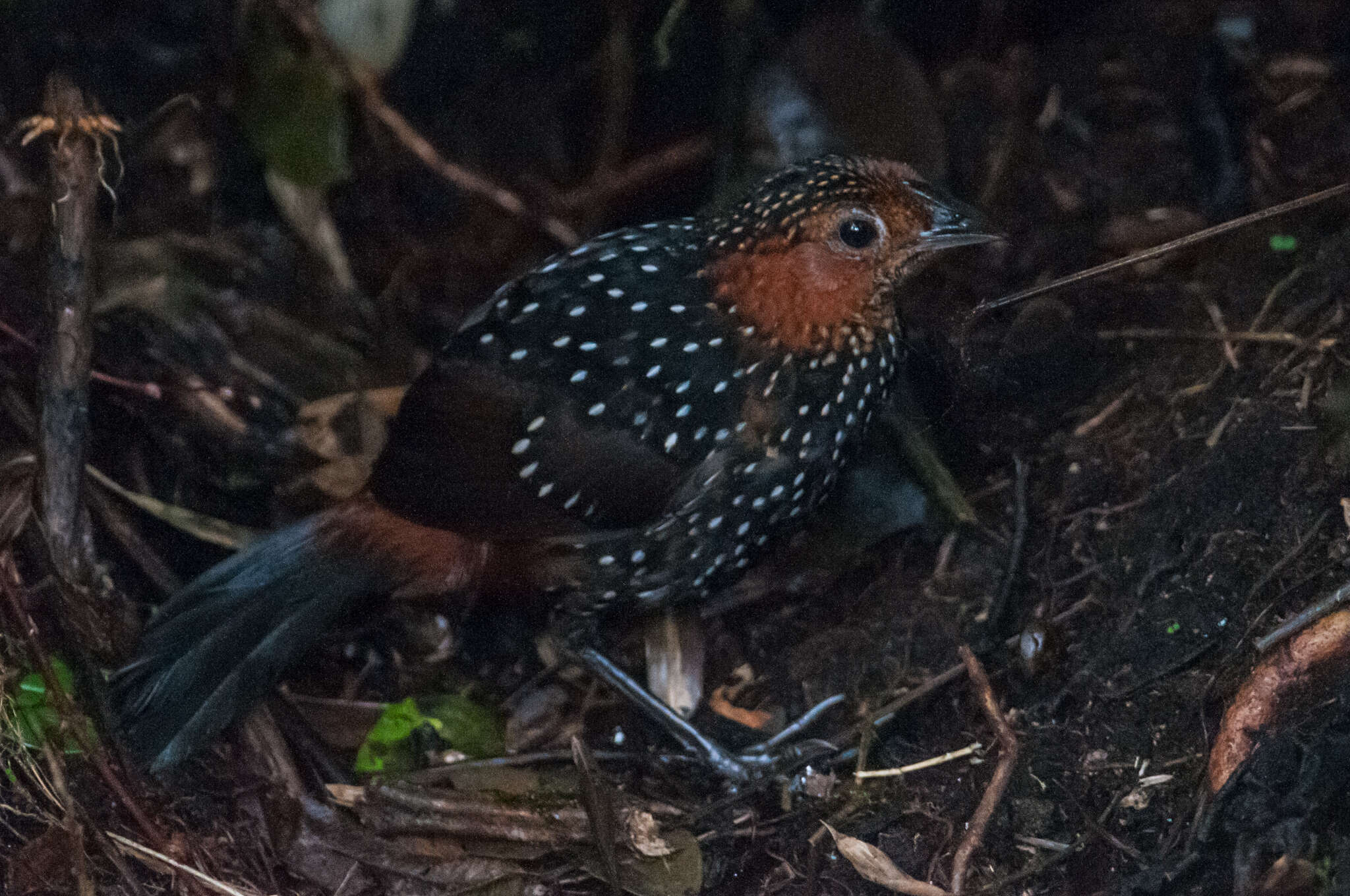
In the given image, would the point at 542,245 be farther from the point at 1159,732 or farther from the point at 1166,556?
the point at 1159,732

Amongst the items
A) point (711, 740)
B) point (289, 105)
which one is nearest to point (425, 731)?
point (711, 740)

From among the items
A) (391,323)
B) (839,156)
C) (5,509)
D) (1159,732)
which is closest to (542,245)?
(391,323)

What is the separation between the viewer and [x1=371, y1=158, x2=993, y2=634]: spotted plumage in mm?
2670

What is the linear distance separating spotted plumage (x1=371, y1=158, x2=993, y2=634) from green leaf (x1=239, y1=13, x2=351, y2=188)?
1.31 m

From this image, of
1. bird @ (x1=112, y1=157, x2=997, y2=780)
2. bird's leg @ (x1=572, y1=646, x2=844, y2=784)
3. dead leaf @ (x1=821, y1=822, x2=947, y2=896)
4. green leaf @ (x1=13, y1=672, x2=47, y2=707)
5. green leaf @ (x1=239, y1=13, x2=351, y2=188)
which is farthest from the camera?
green leaf @ (x1=239, y1=13, x2=351, y2=188)

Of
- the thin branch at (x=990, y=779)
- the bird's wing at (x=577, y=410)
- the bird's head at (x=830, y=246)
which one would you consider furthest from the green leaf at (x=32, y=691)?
the thin branch at (x=990, y=779)

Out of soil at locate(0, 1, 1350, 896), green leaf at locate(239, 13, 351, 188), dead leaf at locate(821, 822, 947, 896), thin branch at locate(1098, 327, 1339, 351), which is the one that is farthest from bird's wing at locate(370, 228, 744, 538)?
green leaf at locate(239, 13, 351, 188)

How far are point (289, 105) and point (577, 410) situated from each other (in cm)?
173

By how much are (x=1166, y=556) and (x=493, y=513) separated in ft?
5.00

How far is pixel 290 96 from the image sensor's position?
371cm

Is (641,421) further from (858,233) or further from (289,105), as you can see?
(289,105)

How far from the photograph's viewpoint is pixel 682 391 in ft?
8.73

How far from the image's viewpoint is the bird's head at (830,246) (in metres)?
2.66

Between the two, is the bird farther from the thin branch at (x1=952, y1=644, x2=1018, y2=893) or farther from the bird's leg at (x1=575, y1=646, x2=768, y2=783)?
the thin branch at (x1=952, y1=644, x2=1018, y2=893)
